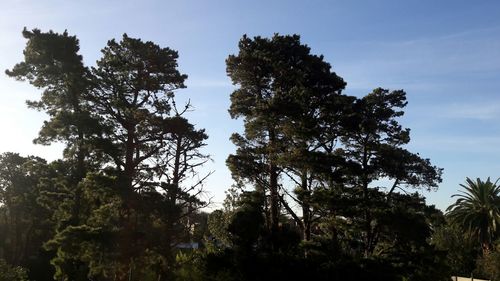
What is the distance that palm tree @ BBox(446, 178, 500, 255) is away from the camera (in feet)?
163

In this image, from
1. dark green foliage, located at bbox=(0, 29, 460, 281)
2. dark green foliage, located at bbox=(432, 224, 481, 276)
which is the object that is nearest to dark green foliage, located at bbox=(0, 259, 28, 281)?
dark green foliage, located at bbox=(0, 29, 460, 281)

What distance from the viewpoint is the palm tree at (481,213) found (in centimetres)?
4972

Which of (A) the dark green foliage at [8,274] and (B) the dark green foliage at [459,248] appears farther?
(B) the dark green foliage at [459,248]

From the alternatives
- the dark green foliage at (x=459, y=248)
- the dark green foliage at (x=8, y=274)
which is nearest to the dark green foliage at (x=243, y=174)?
the dark green foliage at (x=8, y=274)

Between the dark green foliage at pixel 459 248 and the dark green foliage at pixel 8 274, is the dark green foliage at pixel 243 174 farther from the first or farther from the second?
the dark green foliage at pixel 459 248

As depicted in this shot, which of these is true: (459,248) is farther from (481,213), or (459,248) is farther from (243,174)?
(243,174)

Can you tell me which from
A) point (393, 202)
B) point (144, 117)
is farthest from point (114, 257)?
point (393, 202)

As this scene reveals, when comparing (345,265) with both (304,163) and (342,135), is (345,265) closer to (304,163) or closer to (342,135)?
(304,163)

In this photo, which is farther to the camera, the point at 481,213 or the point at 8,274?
the point at 481,213

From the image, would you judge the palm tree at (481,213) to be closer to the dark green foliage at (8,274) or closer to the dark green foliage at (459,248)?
the dark green foliage at (459,248)

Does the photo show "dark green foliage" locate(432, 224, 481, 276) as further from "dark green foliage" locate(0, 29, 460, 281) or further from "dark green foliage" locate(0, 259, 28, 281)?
"dark green foliage" locate(0, 259, 28, 281)

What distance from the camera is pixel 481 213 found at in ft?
167

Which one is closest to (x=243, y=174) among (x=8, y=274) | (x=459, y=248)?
(x=8, y=274)

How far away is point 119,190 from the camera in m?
23.4
